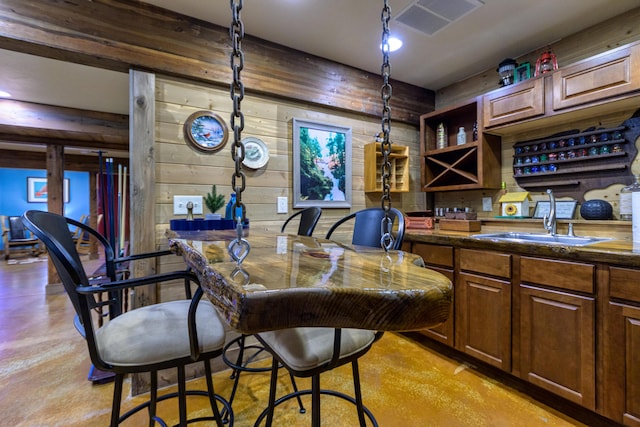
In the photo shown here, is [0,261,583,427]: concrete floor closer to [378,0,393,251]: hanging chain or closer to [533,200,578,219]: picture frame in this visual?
[378,0,393,251]: hanging chain

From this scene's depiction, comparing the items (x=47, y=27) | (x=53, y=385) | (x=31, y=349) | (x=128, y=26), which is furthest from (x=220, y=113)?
(x=31, y=349)

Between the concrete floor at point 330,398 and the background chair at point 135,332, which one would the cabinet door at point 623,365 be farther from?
the background chair at point 135,332

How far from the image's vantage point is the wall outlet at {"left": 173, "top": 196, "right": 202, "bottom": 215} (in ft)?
6.63

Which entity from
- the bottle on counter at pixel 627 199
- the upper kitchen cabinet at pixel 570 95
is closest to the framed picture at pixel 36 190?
the upper kitchen cabinet at pixel 570 95

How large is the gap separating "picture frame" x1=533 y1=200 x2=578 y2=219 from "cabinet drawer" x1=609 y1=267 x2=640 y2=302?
96cm

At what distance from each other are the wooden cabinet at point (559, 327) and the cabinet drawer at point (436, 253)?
476 millimetres

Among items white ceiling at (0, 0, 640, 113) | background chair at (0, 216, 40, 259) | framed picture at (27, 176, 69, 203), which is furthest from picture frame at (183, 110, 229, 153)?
framed picture at (27, 176, 69, 203)

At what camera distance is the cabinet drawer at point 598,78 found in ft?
5.65

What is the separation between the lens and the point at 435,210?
3242 mm

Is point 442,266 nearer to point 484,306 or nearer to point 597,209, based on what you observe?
point 484,306

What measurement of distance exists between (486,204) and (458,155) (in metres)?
0.55

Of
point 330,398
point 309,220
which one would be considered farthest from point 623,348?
point 309,220

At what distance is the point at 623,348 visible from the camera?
Answer: 1.36 metres

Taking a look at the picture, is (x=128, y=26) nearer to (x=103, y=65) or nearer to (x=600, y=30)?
(x=103, y=65)
